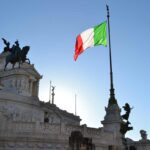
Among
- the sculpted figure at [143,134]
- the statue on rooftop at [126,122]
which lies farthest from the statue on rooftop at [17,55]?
the statue on rooftop at [126,122]

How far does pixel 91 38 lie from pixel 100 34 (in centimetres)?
83

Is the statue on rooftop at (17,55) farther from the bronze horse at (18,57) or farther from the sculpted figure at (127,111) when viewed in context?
the sculpted figure at (127,111)

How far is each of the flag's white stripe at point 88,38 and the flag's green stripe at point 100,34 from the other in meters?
0.32

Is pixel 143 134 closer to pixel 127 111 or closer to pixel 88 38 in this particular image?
pixel 127 111

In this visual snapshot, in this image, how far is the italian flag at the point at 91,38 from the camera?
26903 mm

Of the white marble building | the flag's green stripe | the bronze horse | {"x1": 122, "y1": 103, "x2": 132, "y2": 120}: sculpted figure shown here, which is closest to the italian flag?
the flag's green stripe

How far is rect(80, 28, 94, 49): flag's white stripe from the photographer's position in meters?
27.2

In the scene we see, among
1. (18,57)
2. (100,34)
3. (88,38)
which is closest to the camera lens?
(100,34)

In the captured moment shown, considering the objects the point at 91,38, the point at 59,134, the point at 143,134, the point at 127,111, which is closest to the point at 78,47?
the point at 91,38

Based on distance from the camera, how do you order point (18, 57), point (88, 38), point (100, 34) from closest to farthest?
point (100, 34)
point (88, 38)
point (18, 57)

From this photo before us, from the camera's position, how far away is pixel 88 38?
89.6 ft

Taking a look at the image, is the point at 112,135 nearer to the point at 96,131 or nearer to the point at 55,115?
the point at 96,131

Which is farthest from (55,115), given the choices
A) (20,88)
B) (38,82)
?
(38,82)

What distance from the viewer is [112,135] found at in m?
26.0
